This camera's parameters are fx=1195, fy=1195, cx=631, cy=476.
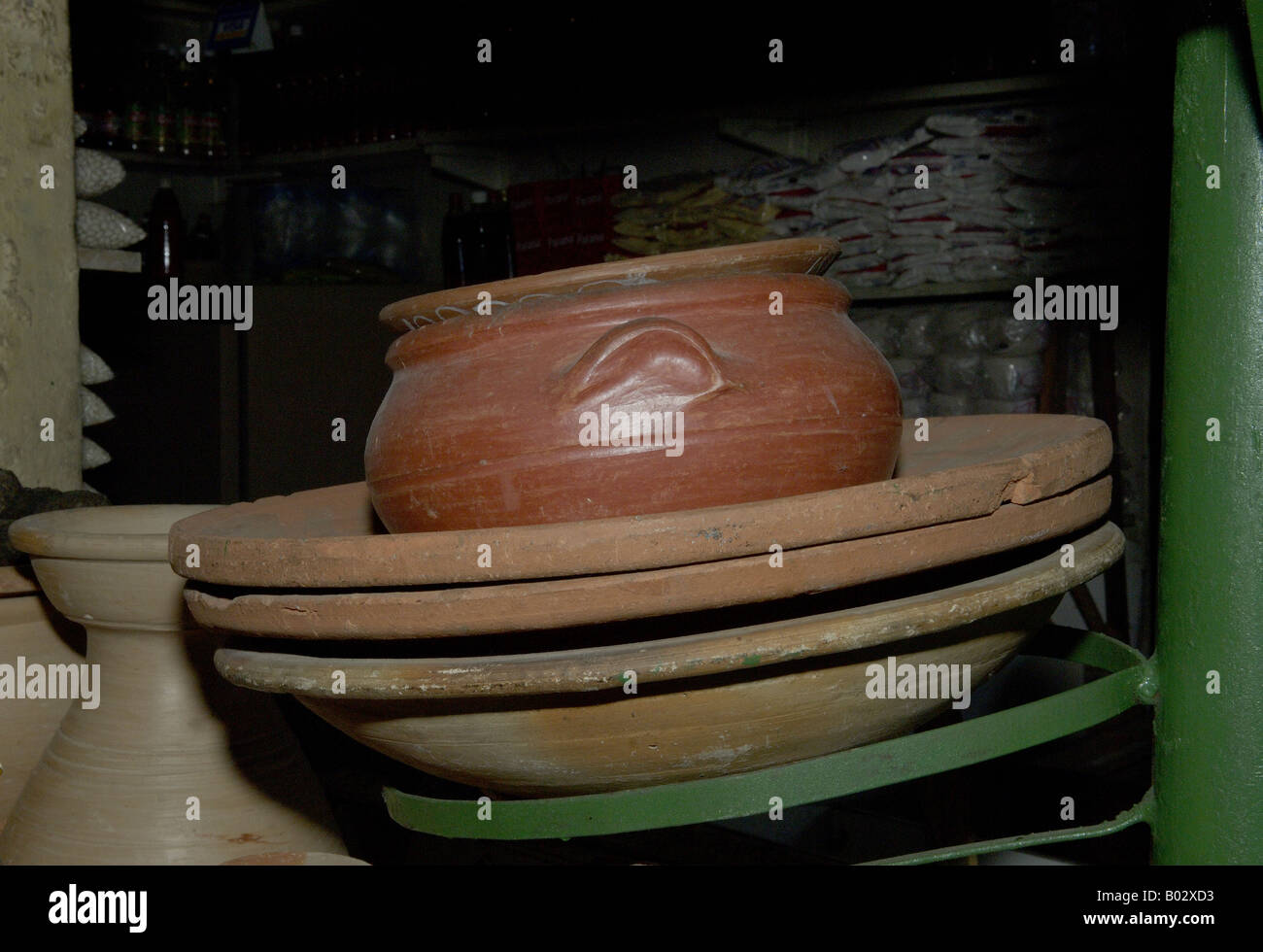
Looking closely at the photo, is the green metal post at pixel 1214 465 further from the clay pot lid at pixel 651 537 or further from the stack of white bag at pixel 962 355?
the stack of white bag at pixel 962 355

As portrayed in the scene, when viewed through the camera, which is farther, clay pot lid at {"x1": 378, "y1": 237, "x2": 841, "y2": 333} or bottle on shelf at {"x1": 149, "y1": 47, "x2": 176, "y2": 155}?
bottle on shelf at {"x1": 149, "y1": 47, "x2": 176, "y2": 155}

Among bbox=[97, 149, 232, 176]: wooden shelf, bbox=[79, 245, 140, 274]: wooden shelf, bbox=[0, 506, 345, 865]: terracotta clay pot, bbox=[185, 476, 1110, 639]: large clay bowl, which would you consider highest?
bbox=[97, 149, 232, 176]: wooden shelf

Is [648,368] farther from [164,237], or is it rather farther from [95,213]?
[164,237]

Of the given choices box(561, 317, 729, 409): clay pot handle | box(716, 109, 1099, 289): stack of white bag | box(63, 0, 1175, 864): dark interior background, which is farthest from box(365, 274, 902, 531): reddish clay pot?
box(716, 109, 1099, 289): stack of white bag

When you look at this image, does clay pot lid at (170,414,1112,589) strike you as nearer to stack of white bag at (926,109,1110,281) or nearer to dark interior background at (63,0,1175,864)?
dark interior background at (63,0,1175,864)

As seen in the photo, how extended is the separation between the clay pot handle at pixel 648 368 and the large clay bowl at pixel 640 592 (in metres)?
0.11

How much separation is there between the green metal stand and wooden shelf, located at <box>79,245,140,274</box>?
4.30 feet

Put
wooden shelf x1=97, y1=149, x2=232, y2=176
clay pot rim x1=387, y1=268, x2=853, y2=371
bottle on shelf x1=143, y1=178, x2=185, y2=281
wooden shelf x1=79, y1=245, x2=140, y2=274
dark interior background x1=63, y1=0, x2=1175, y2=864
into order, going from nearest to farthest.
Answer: clay pot rim x1=387, y1=268, x2=853, y2=371 → wooden shelf x1=79, y1=245, x2=140, y2=274 → dark interior background x1=63, y1=0, x2=1175, y2=864 → bottle on shelf x1=143, y1=178, x2=185, y2=281 → wooden shelf x1=97, y1=149, x2=232, y2=176

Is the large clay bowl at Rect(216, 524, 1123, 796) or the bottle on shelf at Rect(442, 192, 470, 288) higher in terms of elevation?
the bottle on shelf at Rect(442, 192, 470, 288)

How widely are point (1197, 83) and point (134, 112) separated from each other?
3336 mm

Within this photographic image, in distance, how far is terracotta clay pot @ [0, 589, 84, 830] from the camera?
1.09 meters

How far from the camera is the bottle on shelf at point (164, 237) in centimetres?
305

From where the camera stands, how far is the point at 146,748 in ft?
3.12

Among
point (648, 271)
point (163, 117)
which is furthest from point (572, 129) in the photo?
point (648, 271)
